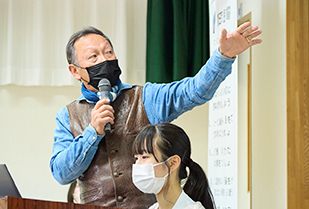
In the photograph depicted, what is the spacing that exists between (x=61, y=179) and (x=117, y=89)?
14.0 inches

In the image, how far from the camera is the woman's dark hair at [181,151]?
1188 millimetres

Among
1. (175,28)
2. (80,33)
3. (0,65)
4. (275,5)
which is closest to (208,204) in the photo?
(80,33)

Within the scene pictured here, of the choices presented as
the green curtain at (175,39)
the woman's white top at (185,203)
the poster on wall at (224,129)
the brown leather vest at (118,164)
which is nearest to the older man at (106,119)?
the brown leather vest at (118,164)

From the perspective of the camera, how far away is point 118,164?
1372 mm

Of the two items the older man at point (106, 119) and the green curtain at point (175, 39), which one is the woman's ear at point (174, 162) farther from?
the green curtain at point (175, 39)

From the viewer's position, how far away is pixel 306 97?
Answer: 212 centimetres

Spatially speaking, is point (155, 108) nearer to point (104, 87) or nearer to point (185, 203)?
point (104, 87)

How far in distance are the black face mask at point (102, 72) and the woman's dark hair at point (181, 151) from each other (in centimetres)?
28

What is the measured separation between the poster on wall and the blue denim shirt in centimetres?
100

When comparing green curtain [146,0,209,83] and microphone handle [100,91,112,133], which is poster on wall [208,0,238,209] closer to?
green curtain [146,0,209,83]

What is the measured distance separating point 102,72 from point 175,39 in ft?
5.93

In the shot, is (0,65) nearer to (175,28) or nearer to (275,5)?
(175,28)

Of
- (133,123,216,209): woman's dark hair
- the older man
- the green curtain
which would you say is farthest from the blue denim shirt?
the green curtain

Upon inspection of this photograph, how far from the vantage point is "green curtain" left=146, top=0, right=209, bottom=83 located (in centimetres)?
313
